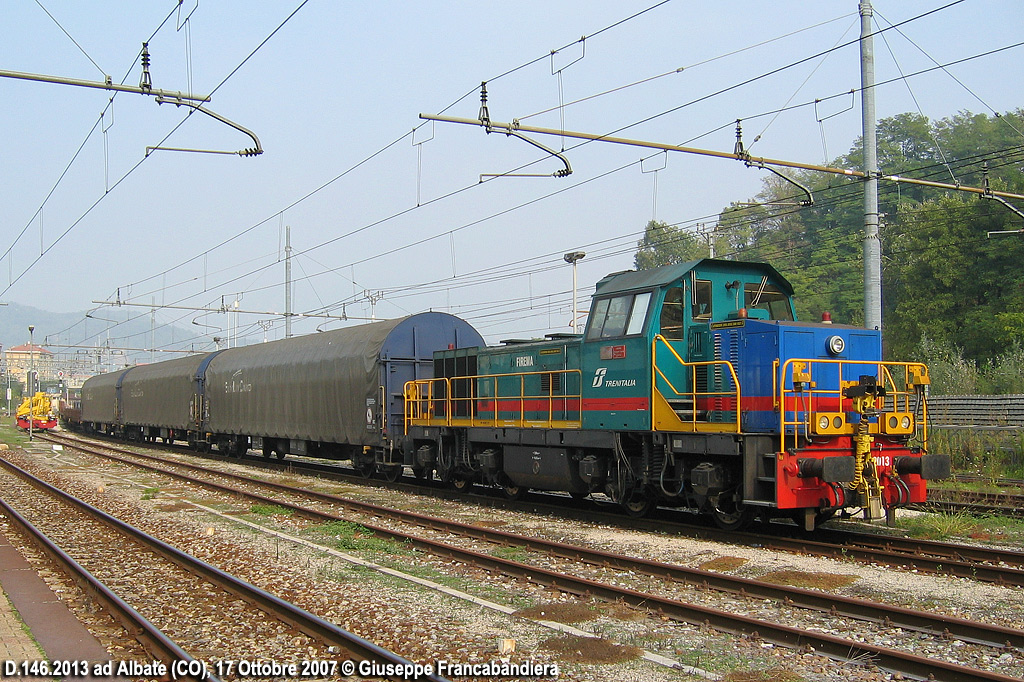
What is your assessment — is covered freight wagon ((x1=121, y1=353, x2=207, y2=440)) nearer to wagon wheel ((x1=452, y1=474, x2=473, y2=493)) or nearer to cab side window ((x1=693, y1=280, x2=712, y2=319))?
wagon wheel ((x1=452, y1=474, x2=473, y2=493))

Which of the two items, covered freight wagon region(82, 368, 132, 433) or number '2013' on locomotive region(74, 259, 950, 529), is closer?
number '2013' on locomotive region(74, 259, 950, 529)

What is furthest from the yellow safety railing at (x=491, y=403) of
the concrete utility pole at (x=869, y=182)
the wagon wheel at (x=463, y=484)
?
the concrete utility pole at (x=869, y=182)

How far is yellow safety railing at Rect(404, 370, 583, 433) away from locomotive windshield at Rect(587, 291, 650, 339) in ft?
2.88

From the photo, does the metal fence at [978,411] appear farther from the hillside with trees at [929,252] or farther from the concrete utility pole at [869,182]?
the concrete utility pole at [869,182]

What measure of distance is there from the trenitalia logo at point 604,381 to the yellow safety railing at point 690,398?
22.0 inches

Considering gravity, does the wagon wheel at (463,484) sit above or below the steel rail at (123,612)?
above

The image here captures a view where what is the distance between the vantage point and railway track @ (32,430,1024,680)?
20.6 feet

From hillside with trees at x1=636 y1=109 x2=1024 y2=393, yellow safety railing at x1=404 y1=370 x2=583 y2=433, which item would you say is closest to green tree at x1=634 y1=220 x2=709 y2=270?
hillside with trees at x1=636 y1=109 x2=1024 y2=393

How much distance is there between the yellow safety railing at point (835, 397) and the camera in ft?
34.1

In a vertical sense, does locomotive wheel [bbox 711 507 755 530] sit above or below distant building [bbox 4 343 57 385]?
below

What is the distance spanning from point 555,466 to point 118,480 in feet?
43.8

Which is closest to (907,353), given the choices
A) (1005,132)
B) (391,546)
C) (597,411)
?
(1005,132)

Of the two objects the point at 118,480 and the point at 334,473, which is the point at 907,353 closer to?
the point at 334,473

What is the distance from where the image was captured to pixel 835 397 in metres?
11.1
